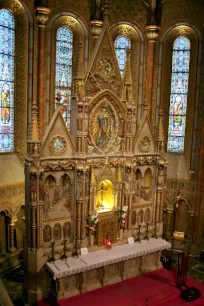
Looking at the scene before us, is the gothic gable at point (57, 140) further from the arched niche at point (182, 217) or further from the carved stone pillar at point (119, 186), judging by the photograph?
the arched niche at point (182, 217)

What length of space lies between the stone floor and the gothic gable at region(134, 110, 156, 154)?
563 centimetres

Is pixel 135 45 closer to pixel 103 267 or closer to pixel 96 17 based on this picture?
pixel 96 17

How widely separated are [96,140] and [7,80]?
569cm

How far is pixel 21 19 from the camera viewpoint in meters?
15.3

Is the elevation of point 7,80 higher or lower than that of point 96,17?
lower

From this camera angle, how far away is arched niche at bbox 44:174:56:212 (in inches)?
472

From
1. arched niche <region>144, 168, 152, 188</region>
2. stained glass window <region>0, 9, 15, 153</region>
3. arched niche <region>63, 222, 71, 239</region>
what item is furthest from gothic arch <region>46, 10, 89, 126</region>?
arched niche <region>63, 222, 71, 239</region>

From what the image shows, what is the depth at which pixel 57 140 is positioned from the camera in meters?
11.8

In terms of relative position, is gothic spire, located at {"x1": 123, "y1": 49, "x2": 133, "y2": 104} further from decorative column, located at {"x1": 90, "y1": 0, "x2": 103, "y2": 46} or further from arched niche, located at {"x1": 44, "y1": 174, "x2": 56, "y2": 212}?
decorative column, located at {"x1": 90, "y1": 0, "x2": 103, "y2": 46}

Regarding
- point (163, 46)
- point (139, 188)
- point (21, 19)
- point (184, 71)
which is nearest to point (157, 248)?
point (139, 188)

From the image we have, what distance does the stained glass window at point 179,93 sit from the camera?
57.2 feet

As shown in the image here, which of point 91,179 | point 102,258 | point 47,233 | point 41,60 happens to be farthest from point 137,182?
point 41,60

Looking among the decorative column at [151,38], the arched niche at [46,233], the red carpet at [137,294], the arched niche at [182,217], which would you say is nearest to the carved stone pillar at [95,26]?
the decorative column at [151,38]

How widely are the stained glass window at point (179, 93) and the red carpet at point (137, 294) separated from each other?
24.5 feet
